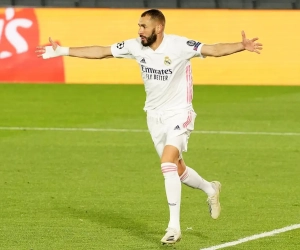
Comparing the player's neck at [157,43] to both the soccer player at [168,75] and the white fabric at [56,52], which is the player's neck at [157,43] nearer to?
the soccer player at [168,75]

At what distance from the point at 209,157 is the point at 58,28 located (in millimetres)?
9762

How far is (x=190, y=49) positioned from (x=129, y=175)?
12.4 ft

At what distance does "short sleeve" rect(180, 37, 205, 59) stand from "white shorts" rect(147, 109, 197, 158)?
49 centimetres

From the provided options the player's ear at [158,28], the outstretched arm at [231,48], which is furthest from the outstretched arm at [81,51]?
the outstretched arm at [231,48]

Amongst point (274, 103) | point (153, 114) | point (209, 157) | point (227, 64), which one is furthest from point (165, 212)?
point (227, 64)

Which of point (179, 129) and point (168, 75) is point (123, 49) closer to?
point (168, 75)

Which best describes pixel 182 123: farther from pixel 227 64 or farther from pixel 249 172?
pixel 227 64

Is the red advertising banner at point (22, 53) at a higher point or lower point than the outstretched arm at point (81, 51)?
lower

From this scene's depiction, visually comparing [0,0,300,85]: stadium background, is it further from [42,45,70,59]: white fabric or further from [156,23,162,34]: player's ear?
[156,23,162,34]: player's ear

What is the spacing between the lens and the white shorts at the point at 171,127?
358 inches

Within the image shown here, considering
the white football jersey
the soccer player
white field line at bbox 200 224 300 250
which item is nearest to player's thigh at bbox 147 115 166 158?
the soccer player

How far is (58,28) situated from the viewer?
2302 centimetres

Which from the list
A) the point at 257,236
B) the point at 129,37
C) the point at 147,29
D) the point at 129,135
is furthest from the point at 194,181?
the point at 129,37

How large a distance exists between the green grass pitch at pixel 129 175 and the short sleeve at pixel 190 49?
1.59 meters
